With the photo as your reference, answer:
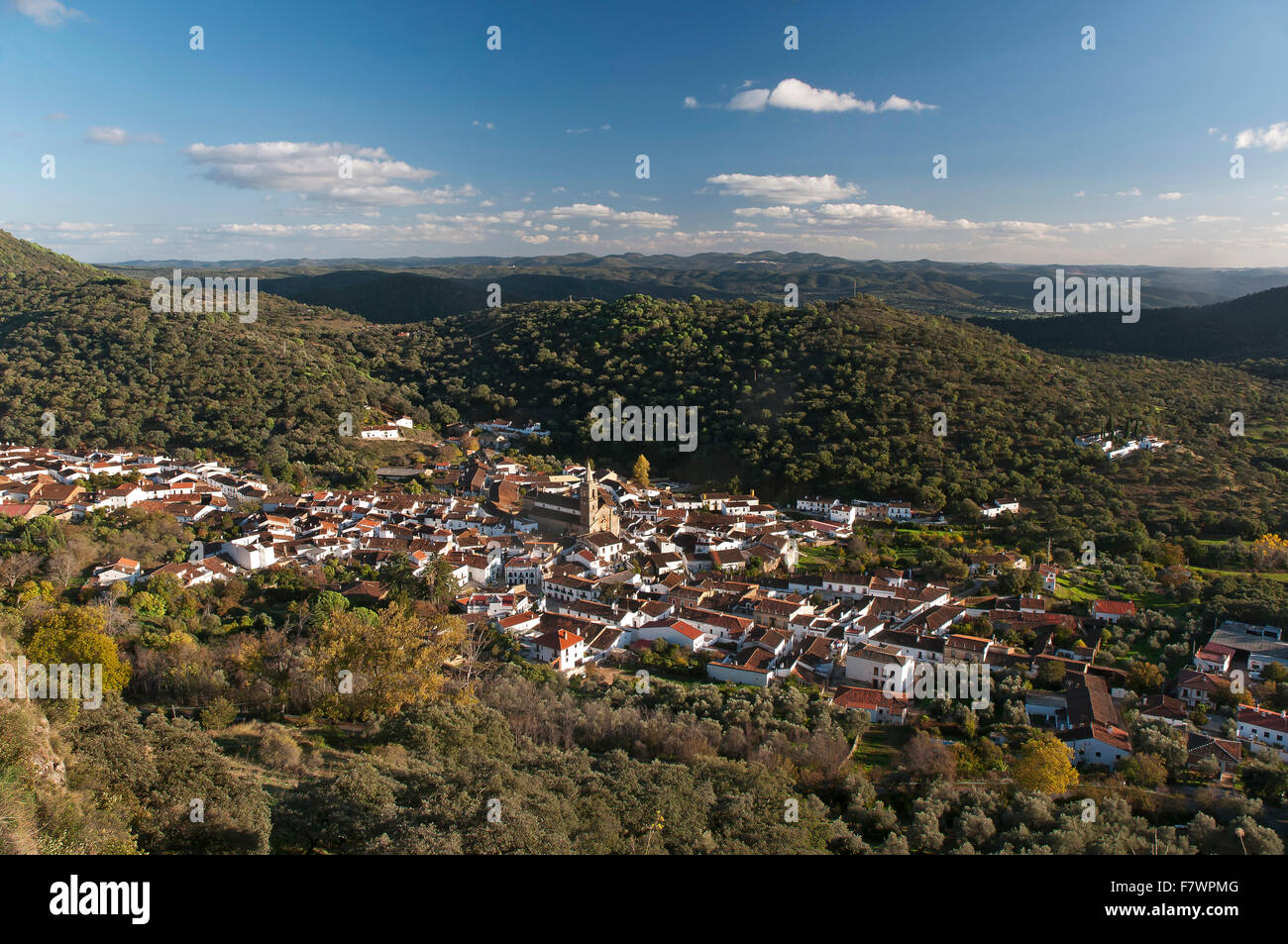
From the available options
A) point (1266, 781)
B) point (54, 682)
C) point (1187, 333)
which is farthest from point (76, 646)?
point (1187, 333)

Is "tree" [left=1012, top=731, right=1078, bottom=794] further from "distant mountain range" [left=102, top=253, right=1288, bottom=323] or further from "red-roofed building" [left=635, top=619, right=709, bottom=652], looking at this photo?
"distant mountain range" [left=102, top=253, right=1288, bottom=323]

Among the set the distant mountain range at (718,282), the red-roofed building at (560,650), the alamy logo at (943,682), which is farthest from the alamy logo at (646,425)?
the distant mountain range at (718,282)

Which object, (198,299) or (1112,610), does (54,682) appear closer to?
(1112,610)

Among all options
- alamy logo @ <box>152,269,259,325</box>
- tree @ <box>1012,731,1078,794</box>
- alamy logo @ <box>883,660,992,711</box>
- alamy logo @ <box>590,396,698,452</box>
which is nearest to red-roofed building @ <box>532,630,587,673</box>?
alamy logo @ <box>883,660,992,711</box>

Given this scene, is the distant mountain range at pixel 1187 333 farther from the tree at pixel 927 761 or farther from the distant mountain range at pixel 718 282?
the tree at pixel 927 761
